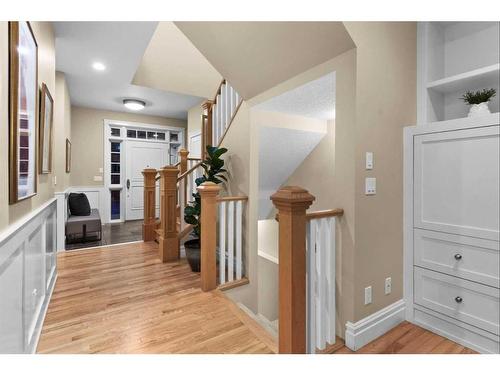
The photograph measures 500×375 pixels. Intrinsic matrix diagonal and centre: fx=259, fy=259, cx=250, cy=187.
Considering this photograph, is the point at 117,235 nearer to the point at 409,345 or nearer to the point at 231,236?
the point at 231,236

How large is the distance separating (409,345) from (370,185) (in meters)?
1.09

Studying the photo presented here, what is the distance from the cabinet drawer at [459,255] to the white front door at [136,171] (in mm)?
5582

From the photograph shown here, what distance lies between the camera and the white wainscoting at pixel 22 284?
1.05 meters

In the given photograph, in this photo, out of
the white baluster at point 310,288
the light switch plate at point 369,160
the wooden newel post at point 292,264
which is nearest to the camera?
the wooden newel post at point 292,264

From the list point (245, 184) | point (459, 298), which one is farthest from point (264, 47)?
point (459, 298)

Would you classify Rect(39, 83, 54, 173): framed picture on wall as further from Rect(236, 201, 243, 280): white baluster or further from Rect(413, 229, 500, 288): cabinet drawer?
Rect(413, 229, 500, 288): cabinet drawer

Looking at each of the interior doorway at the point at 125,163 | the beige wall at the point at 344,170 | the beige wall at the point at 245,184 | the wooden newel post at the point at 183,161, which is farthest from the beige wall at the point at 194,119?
the beige wall at the point at 344,170

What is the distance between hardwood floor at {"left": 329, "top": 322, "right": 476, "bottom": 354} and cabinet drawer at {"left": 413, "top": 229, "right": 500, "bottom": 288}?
1.51ft

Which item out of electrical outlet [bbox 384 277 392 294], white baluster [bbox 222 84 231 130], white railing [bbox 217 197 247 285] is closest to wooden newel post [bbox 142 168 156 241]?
white baluster [bbox 222 84 231 130]

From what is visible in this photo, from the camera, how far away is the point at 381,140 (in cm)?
177

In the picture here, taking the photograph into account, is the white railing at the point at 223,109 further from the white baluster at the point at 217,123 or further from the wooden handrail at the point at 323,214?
the wooden handrail at the point at 323,214

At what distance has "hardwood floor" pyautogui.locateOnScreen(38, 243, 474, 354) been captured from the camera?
1.58 m
